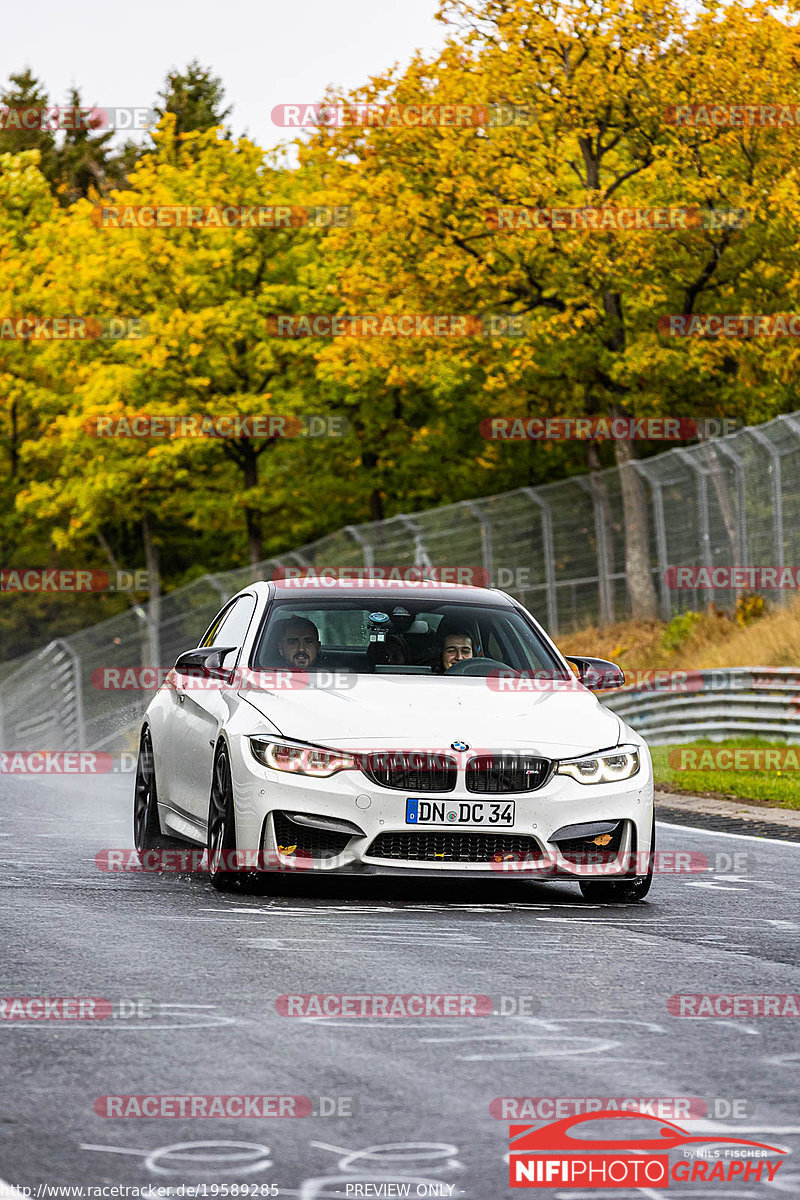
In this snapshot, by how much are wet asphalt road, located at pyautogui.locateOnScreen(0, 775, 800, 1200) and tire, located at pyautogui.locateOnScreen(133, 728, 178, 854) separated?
0.70m

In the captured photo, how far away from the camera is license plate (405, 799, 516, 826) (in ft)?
30.9

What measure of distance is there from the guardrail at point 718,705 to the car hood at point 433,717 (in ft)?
37.0

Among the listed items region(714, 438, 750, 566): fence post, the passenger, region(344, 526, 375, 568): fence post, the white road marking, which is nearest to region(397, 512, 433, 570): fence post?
region(344, 526, 375, 568): fence post

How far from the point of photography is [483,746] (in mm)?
9547

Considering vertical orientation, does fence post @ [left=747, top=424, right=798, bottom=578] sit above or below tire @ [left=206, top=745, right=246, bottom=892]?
above

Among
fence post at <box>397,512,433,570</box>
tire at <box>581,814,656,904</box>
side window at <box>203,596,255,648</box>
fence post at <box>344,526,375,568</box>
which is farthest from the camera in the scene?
fence post at <box>344,526,375,568</box>

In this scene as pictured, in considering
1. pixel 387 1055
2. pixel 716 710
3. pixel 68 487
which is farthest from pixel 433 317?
pixel 387 1055

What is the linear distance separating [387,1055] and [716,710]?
17447 millimetres

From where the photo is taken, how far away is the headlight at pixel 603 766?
9.65 metres

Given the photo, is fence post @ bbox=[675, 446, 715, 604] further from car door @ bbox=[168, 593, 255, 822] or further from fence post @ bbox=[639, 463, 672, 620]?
car door @ bbox=[168, 593, 255, 822]

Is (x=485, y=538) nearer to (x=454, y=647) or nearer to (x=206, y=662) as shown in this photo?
(x=454, y=647)

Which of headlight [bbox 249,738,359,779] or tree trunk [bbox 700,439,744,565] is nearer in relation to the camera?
headlight [bbox 249,738,359,779]

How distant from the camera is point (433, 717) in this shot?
9758 millimetres

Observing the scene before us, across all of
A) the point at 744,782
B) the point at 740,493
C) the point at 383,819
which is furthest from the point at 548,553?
the point at 383,819
